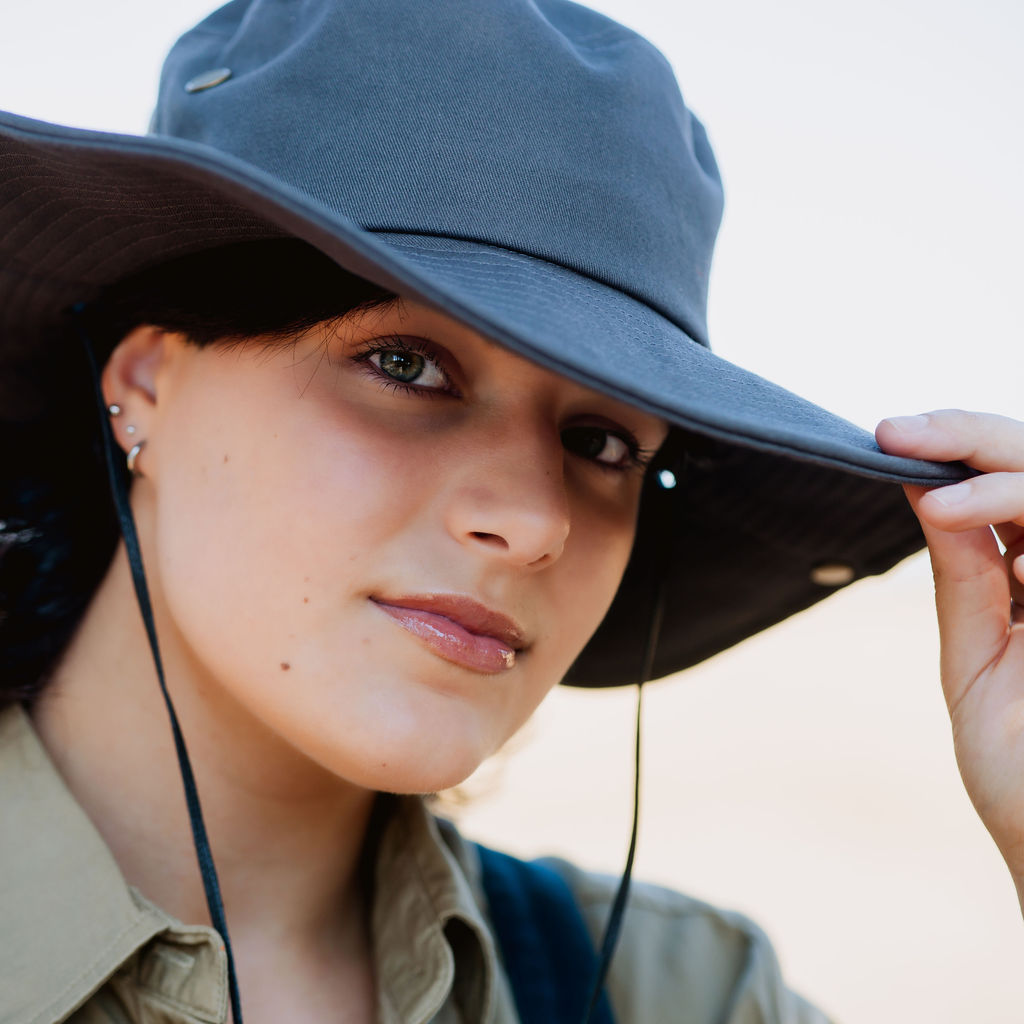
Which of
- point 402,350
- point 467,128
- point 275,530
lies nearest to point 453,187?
point 467,128

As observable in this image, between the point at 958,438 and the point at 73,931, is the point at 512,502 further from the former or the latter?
the point at 73,931

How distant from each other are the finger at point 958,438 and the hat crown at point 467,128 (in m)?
0.30

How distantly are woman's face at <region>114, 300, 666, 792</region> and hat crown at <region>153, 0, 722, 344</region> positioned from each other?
153 mm

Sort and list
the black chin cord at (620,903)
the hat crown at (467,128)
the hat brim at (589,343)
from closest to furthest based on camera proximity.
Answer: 1. the hat brim at (589,343)
2. the hat crown at (467,128)
3. the black chin cord at (620,903)

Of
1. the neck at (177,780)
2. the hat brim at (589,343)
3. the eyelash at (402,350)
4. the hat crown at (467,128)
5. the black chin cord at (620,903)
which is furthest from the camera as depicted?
the black chin cord at (620,903)

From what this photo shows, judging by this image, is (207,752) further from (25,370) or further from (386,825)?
(25,370)

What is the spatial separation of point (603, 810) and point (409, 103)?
22.1 feet

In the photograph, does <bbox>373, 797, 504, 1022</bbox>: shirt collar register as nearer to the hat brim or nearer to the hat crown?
the hat brim

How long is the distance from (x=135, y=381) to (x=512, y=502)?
63 centimetres

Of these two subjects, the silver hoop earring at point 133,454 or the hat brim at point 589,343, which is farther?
the silver hoop earring at point 133,454

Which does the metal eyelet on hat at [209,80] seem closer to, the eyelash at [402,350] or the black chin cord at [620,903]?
the eyelash at [402,350]

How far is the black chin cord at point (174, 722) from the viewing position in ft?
4.09

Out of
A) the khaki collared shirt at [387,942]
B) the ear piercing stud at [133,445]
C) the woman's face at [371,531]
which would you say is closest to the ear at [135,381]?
the ear piercing stud at [133,445]

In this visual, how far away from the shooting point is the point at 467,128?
118 cm
